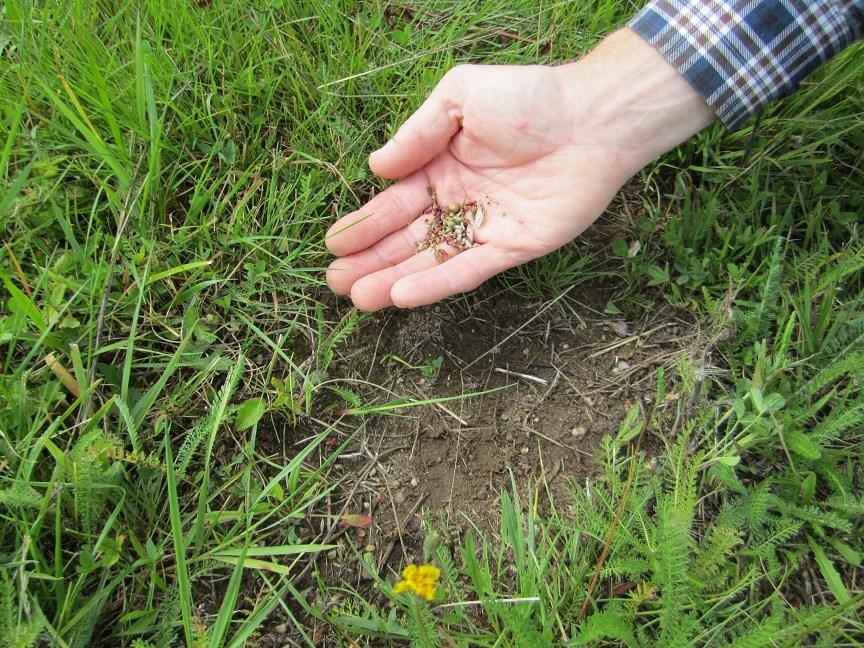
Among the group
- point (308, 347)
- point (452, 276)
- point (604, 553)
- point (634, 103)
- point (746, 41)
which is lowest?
point (604, 553)

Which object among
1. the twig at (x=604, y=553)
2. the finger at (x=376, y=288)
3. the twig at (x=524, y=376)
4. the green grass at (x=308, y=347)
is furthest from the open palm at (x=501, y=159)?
the twig at (x=604, y=553)

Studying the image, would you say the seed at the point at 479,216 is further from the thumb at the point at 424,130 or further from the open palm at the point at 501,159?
the thumb at the point at 424,130

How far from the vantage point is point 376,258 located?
1904 mm

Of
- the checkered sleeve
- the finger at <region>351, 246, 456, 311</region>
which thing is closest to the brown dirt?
the finger at <region>351, 246, 456, 311</region>

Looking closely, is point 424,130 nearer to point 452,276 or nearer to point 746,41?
point 452,276

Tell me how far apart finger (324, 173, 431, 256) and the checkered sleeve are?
86cm

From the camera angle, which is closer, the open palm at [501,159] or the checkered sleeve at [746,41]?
the checkered sleeve at [746,41]

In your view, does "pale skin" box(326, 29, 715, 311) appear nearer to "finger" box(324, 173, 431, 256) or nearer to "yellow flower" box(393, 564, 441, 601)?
"finger" box(324, 173, 431, 256)

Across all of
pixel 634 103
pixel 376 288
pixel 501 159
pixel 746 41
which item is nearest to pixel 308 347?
pixel 376 288

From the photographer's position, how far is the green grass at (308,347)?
4.62 ft

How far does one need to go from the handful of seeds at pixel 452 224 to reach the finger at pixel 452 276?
106 millimetres

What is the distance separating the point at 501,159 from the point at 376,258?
0.52 m

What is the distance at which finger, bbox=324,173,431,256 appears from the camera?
1838 millimetres

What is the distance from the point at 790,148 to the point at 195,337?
6.53 feet
